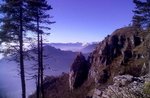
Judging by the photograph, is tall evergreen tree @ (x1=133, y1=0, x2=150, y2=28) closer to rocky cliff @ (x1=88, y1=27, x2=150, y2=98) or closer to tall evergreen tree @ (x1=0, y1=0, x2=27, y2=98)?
rocky cliff @ (x1=88, y1=27, x2=150, y2=98)

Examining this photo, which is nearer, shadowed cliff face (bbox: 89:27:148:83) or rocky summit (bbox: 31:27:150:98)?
rocky summit (bbox: 31:27:150:98)

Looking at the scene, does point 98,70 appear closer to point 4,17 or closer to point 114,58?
point 114,58

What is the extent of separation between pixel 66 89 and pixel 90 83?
635 centimetres

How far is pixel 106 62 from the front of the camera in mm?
53125

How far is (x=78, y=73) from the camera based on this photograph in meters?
57.0

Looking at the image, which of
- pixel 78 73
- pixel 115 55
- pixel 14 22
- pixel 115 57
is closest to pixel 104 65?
pixel 115 57

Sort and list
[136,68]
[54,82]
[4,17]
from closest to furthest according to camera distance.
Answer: [4,17] → [136,68] → [54,82]

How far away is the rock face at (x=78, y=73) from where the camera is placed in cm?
5597

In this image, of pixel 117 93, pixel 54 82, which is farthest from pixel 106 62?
pixel 117 93

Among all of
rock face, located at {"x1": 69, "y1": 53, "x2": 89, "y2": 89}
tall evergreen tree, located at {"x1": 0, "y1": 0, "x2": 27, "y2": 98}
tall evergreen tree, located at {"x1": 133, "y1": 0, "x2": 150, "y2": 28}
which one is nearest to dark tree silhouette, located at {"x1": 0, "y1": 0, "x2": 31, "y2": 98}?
tall evergreen tree, located at {"x1": 0, "y1": 0, "x2": 27, "y2": 98}

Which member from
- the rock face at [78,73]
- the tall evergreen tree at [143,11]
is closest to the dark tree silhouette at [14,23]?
the tall evergreen tree at [143,11]

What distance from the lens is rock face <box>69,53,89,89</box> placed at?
5597 cm

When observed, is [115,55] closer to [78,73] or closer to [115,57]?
[115,57]

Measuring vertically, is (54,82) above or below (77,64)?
below
